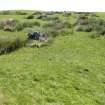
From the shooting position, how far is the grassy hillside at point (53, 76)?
14.8 metres

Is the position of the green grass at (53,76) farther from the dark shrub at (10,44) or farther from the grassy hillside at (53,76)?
the dark shrub at (10,44)

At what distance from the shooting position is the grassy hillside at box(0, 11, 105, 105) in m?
14.8

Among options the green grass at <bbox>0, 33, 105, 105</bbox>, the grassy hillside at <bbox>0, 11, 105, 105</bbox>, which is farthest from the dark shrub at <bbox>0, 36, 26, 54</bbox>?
the green grass at <bbox>0, 33, 105, 105</bbox>

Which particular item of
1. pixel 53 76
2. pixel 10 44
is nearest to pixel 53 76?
pixel 53 76

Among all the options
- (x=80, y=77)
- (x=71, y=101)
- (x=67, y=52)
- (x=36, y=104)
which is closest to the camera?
(x=36, y=104)

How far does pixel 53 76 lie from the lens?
17.8m

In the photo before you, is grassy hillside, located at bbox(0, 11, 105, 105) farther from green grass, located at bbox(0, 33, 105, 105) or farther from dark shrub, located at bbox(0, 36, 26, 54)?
dark shrub, located at bbox(0, 36, 26, 54)

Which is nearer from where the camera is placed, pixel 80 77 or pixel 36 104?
pixel 36 104

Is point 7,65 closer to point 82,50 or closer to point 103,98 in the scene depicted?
point 103,98

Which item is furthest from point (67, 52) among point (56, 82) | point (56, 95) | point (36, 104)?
point (36, 104)

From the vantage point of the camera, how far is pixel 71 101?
589 inches

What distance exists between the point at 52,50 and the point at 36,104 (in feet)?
41.1

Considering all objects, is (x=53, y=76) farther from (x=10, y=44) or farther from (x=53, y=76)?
(x=10, y=44)

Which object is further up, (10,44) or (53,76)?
(10,44)
